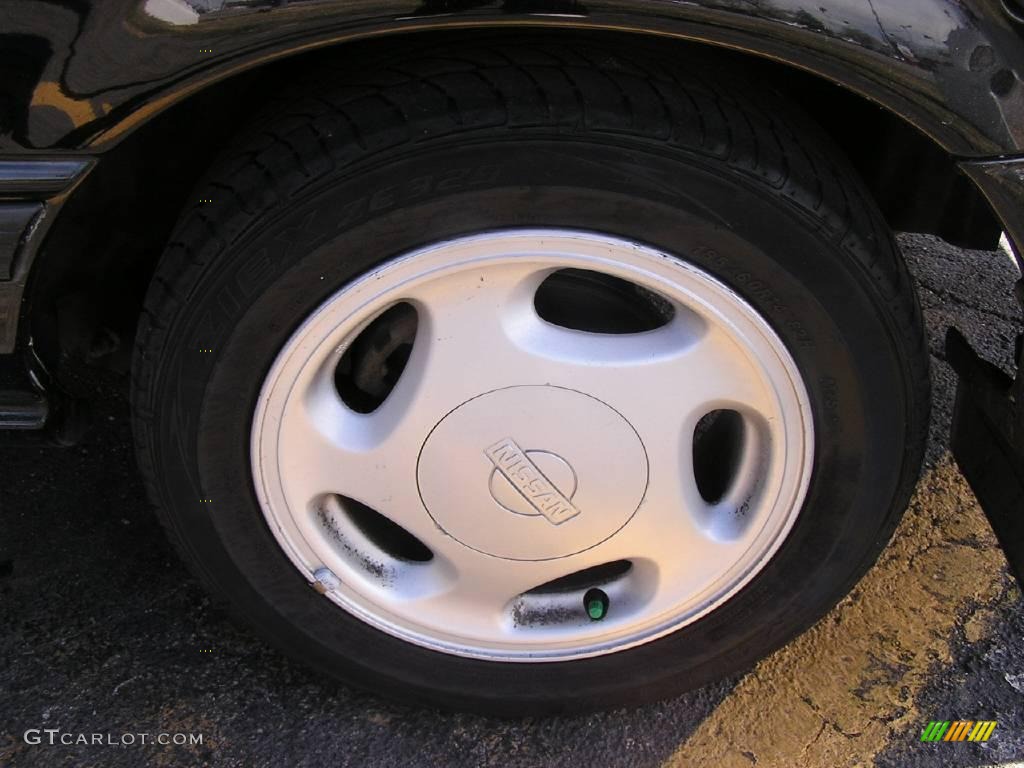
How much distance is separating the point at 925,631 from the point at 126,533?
173 centimetres

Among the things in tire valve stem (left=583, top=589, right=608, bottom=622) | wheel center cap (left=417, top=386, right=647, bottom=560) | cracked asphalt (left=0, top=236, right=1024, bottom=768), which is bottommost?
cracked asphalt (left=0, top=236, right=1024, bottom=768)

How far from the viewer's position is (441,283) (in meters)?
1.36

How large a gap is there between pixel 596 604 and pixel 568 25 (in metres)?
0.97

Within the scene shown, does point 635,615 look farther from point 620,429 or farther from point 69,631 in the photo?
point 69,631

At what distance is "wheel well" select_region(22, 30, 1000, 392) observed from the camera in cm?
146

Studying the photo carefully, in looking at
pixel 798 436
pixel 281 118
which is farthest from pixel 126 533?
pixel 798 436

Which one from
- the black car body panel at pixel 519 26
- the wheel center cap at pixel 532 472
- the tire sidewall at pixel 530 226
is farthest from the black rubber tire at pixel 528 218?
the wheel center cap at pixel 532 472

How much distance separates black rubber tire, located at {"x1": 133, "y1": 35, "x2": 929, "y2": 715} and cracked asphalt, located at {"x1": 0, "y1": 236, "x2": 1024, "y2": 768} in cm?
45

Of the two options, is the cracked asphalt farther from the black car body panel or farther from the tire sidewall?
the black car body panel

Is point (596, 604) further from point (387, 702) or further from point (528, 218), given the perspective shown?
point (528, 218)

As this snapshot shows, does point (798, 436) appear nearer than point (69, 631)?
Yes

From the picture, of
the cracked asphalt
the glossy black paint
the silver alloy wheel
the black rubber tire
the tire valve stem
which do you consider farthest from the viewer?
the cracked asphalt

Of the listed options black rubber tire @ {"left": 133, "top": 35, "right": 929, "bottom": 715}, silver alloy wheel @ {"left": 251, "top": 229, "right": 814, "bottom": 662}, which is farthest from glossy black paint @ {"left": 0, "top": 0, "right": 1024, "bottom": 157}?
silver alloy wheel @ {"left": 251, "top": 229, "right": 814, "bottom": 662}

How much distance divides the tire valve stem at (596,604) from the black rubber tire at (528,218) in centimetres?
35
